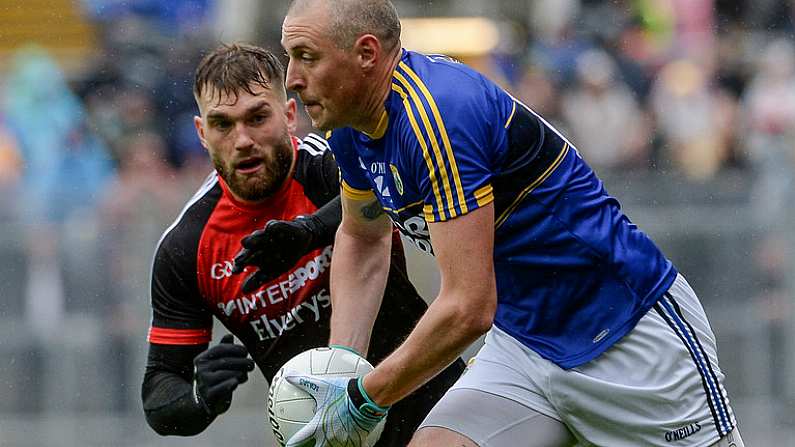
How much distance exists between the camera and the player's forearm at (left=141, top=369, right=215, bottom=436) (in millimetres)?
5719

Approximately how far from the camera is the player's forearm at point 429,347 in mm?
4543

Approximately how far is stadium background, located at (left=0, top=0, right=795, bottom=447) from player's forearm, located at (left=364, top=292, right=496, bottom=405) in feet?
16.3

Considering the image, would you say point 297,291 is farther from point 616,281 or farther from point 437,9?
point 437,9

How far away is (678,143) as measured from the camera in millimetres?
11812

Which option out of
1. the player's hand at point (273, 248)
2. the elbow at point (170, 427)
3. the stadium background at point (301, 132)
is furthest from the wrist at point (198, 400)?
the stadium background at point (301, 132)

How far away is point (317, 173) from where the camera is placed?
19.3ft

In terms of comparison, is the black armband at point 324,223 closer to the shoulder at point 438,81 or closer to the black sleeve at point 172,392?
the black sleeve at point 172,392

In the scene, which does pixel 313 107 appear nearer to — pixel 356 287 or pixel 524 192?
pixel 524 192

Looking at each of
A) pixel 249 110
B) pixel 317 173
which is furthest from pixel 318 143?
pixel 249 110

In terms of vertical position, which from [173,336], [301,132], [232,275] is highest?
[232,275]

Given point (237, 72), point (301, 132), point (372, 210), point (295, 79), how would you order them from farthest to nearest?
point (301, 132) → point (237, 72) → point (372, 210) → point (295, 79)

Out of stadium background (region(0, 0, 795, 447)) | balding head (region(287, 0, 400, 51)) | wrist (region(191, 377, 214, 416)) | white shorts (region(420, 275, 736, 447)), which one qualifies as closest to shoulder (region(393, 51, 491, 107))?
balding head (region(287, 0, 400, 51))

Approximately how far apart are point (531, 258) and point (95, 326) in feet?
18.9

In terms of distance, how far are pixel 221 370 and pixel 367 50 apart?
1.48m
